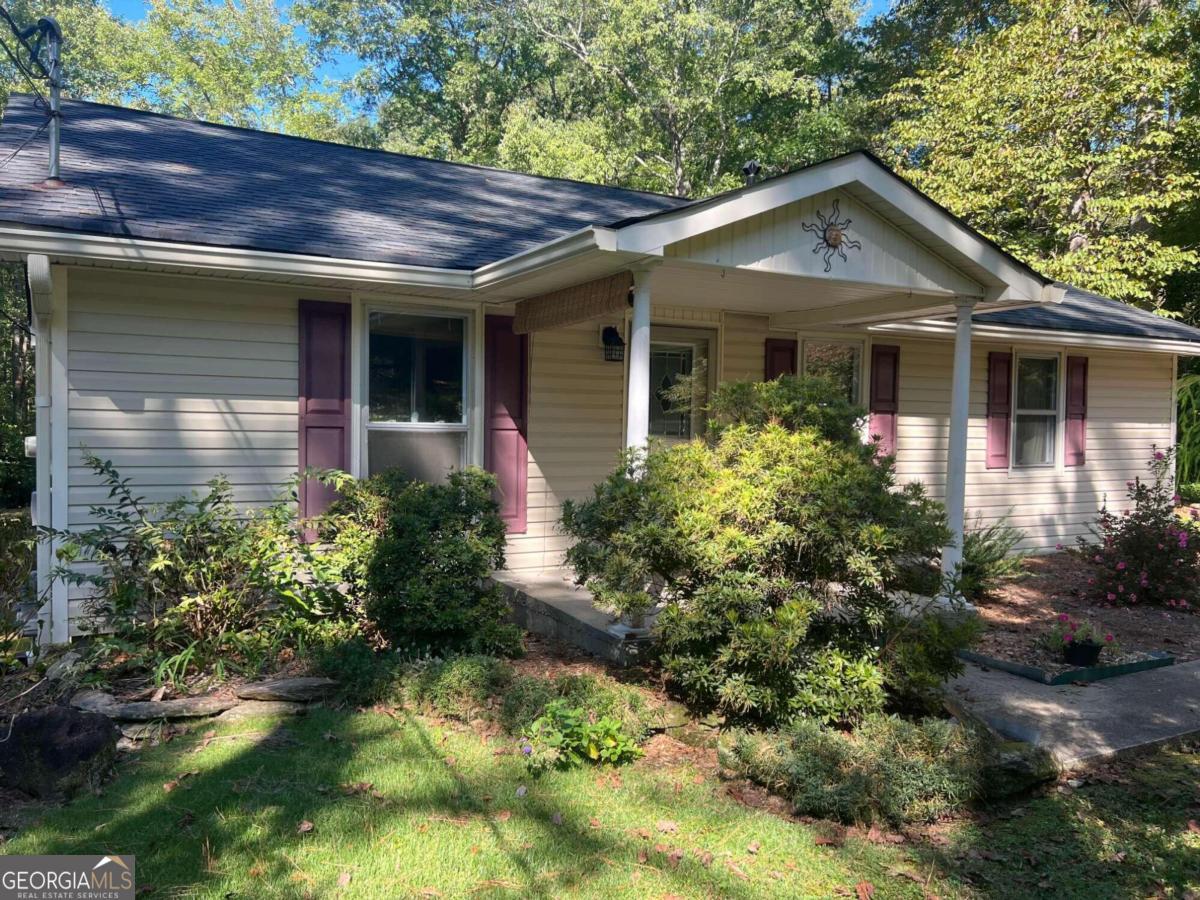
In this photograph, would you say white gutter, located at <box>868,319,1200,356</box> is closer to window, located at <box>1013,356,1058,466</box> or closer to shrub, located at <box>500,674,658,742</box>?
window, located at <box>1013,356,1058,466</box>

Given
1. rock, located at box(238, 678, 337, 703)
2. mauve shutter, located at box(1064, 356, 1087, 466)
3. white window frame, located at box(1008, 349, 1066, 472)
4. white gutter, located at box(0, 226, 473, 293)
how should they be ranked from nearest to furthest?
1. rock, located at box(238, 678, 337, 703)
2. white gutter, located at box(0, 226, 473, 293)
3. white window frame, located at box(1008, 349, 1066, 472)
4. mauve shutter, located at box(1064, 356, 1087, 466)

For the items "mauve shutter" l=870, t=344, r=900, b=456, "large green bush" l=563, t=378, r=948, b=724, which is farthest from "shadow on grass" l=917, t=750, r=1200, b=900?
"mauve shutter" l=870, t=344, r=900, b=456

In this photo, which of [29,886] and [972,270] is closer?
[29,886]

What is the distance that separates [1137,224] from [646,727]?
17.6 metres

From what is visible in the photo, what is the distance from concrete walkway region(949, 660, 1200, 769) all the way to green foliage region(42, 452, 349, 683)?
4050 mm

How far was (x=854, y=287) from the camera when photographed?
666cm

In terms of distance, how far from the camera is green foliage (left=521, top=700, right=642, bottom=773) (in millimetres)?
3945

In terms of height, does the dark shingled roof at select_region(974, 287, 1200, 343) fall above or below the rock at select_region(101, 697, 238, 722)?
above

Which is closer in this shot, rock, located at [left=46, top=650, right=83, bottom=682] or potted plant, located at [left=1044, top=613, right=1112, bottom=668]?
rock, located at [left=46, top=650, right=83, bottom=682]

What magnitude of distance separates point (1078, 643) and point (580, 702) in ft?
11.6

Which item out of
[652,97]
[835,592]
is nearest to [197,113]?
[652,97]

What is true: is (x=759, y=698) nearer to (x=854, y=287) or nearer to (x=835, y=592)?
(x=835, y=592)

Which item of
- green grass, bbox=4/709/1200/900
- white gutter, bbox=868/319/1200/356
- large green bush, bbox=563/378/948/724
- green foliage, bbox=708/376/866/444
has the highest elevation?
white gutter, bbox=868/319/1200/356

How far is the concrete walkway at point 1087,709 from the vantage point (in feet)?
14.2
